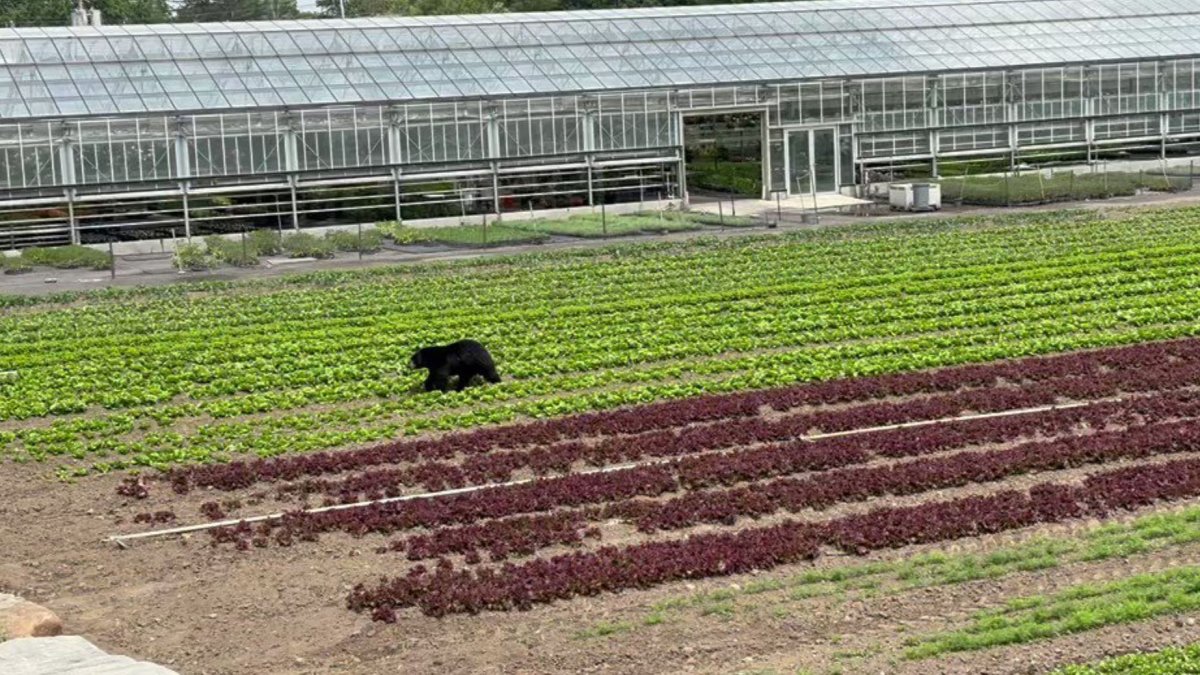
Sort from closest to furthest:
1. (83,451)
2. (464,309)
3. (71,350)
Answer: (83,451), (71,350), (464,309)

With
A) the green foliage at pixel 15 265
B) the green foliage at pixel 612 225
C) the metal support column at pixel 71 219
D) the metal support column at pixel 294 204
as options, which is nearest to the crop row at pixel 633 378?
the green foliage at pixel 612 225

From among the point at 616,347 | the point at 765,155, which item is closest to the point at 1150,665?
the point at 616,347

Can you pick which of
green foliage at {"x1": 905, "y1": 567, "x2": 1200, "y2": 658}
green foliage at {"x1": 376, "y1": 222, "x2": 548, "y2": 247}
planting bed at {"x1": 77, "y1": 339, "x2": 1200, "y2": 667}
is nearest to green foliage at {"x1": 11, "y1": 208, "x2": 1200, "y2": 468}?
planting bed at {"x1": 77, "y1": 339, "x2": 1200, "y2": 667}

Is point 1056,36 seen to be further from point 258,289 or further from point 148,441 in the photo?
point 148,441

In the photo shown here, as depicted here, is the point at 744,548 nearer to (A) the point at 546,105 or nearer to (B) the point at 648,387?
(B) the point at 648,387

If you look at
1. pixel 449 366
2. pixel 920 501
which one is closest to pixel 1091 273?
pixel 449 366

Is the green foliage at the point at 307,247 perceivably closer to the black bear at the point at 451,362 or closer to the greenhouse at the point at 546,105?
the greenhouse at the point at 546,105

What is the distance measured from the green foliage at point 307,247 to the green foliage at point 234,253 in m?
0.92

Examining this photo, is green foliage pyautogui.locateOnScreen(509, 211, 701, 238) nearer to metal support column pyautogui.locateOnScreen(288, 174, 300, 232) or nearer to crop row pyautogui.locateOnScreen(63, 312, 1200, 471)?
metal support column pyautogui.locateOnScreen(288, 174, 300, 232)

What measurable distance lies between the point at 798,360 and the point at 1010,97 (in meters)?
36.3

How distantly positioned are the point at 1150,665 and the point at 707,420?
9734 mm

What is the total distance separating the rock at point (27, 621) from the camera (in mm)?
13953

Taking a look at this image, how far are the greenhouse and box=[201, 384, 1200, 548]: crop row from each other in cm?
3084

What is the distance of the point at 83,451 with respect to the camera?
21344 mm
